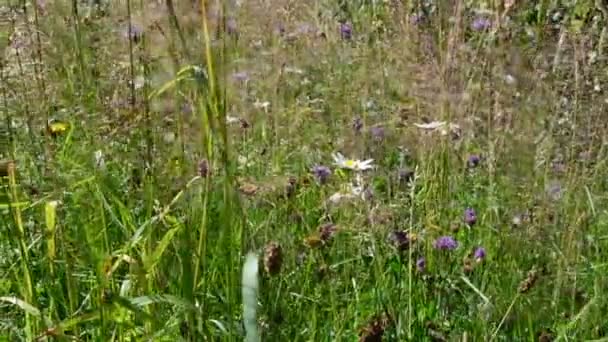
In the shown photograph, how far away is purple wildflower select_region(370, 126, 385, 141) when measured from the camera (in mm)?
2039

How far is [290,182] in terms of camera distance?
5.73 feet

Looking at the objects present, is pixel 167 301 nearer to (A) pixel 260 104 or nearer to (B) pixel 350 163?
(B) pixel 350 163

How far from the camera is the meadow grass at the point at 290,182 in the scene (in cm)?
133

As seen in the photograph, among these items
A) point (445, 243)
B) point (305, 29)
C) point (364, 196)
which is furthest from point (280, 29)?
point (445, 243)

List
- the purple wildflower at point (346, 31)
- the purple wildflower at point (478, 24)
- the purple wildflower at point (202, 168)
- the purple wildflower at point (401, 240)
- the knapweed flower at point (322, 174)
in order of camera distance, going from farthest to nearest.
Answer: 1. the purple wildflower at point (346, 31)
2. the purple wildflower at point (478, 24)
3. the knapweed flower at point (322, 174)
4. the purple wildflower at point (401, 240)
5. the purple wildflower at point (202, 168)

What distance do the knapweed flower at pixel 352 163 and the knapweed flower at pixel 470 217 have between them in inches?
7.8

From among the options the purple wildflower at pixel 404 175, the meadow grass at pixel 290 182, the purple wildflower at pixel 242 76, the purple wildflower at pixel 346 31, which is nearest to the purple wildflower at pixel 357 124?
the meadow grass at pixel 290 182

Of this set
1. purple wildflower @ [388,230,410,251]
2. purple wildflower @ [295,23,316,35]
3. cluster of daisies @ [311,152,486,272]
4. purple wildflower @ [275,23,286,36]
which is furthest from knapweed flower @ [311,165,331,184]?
purple wildflower @ [295,23,316,35]

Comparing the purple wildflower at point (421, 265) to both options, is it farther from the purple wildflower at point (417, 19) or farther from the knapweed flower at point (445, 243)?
the purple wildflower at point (417, 19)

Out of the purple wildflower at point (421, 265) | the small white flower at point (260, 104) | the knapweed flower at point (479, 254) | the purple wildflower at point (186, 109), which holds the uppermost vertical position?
the purple wildflower at point (186, 109)

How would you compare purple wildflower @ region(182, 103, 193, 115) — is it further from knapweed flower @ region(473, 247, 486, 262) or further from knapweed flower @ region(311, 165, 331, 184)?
knapweed flower @ region(473, 247, 486, 262)

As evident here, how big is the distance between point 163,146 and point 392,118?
58 centimetres

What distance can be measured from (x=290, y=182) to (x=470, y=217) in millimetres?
344

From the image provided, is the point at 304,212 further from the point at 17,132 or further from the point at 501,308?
the point at 17,132
